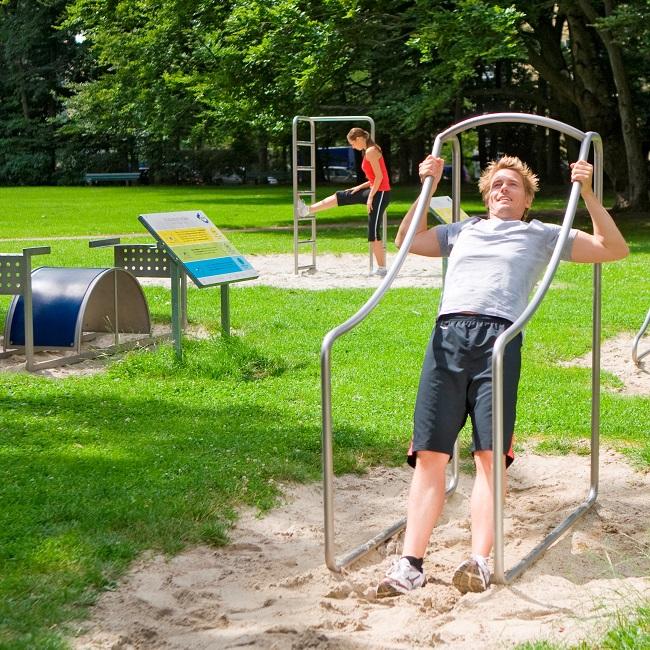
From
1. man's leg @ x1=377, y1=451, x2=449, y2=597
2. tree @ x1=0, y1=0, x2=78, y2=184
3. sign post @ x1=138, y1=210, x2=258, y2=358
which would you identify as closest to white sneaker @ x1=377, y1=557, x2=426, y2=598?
man's leg @ x1=377, y1=451, x2=449, y2=597

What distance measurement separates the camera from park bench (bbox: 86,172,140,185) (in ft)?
171

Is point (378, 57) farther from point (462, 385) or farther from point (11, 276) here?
point (462, 385)

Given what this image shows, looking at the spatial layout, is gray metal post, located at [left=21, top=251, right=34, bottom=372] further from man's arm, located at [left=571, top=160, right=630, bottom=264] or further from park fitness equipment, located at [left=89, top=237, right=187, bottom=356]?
man's arm, located at [left=571, top=160, right=630, bottom=264]

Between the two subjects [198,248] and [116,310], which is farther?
[116,310]

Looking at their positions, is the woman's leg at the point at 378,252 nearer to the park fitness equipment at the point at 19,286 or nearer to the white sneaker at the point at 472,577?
the park fitness equipment at the point at 19,286

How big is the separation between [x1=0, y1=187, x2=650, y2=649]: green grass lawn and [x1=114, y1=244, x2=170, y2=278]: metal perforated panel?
2.56 ft

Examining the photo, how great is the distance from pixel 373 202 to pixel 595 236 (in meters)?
9.57

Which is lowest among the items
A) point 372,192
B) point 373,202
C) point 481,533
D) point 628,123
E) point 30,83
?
point 481,533

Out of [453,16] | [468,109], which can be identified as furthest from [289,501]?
[468,109]

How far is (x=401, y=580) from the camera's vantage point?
12.7 ft

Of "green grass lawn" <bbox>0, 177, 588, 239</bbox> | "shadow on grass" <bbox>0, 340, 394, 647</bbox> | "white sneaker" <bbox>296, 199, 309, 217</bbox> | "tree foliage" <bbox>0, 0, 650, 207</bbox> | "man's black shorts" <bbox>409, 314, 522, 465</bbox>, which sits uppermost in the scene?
"tree foliage" <bbox>0, 0, 650, 207</bbox>

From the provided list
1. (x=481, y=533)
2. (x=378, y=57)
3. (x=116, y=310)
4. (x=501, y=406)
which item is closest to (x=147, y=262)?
(x=116, y=310)

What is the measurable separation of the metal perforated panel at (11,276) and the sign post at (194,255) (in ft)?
3.19

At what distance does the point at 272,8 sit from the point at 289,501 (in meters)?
15.8
